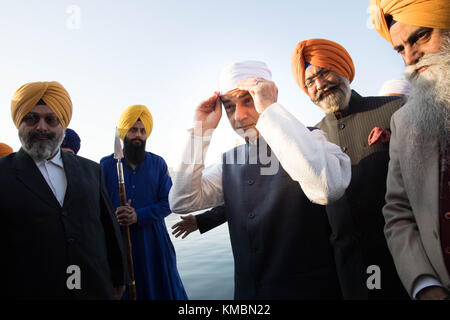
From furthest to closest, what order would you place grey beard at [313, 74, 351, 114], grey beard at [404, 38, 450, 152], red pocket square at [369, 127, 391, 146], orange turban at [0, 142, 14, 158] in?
Result: 1. orange turban at [0, 142, 14, 158]
2. grey beard at [313, 74, 351, 114]
3. red pocket square at [369, 127, 391, 146]
4. grey beard at [404, 38, 450, 152]

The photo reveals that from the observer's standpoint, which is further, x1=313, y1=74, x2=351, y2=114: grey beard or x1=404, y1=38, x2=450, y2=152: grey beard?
x1=313, y1=74, x2=351, y2=114: grey beard

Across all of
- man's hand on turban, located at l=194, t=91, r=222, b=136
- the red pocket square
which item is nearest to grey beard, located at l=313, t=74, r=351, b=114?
the red pocket square

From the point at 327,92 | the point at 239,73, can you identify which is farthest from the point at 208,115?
the point at 327,92

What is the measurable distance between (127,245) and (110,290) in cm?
107

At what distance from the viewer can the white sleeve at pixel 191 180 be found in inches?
84.4

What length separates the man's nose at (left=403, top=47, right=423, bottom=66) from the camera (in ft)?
5.33

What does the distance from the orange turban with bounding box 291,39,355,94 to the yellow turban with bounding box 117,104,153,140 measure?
276 cm

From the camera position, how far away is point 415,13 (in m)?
1.67

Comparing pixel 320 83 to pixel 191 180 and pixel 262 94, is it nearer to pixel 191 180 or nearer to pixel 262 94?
pixel 262 94

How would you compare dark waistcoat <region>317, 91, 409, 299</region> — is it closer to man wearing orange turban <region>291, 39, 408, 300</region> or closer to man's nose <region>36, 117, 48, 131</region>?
man wearing orange turban <region>291, 39, 408, 300</region>

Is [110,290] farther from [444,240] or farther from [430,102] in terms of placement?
[430,102]

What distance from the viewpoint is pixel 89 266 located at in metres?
2.17

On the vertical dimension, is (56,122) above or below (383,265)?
above
